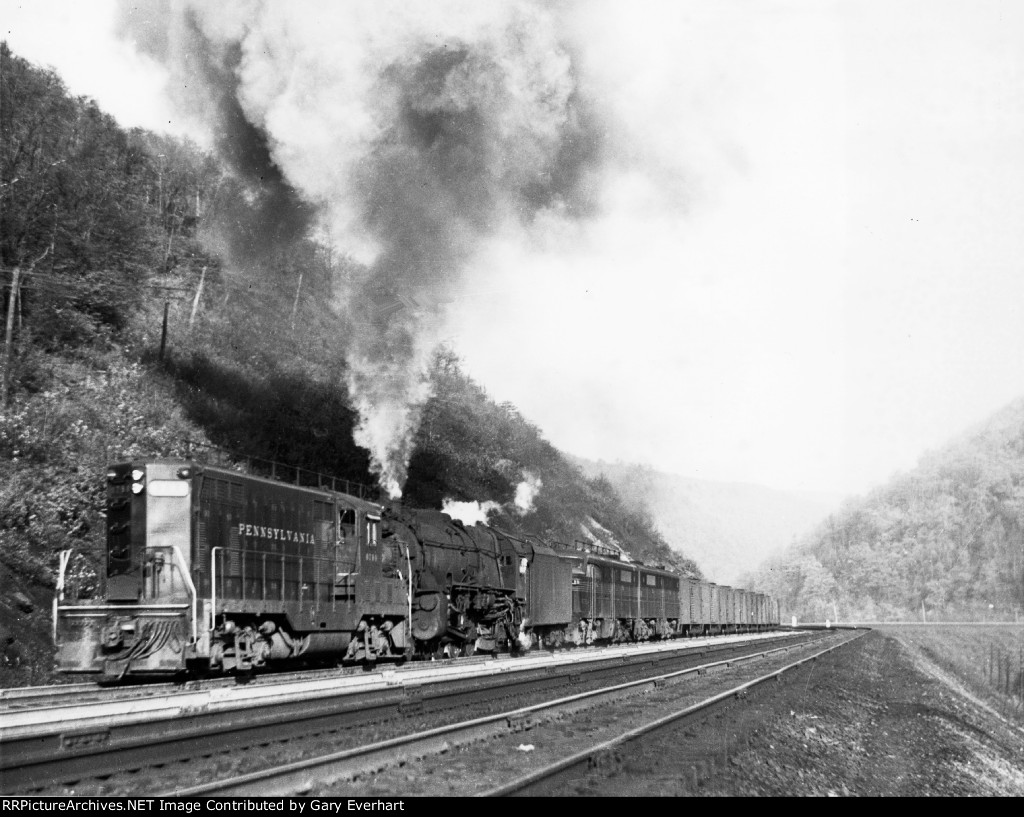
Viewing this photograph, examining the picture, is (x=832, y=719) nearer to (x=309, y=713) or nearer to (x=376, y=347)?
(x=309, y=713)

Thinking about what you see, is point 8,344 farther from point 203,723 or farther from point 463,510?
point 463,510

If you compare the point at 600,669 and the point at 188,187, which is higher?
the point at 188,187

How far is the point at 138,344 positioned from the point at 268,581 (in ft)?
65.8

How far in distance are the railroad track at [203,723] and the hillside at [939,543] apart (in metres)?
27.7

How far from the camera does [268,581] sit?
18.2m

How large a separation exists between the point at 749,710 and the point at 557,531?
148 ft

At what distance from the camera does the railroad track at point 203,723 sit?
31.3ft

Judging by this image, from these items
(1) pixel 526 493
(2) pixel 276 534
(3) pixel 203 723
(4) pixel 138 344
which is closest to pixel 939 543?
(1) pixel 526 493

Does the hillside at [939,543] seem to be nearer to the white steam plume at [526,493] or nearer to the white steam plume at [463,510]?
the white steam plume at [463,510]

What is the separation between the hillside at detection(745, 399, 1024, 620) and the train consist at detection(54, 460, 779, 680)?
22.7 m

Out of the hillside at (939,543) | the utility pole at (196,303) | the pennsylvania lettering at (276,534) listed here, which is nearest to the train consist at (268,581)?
the pennsylvania lettering at (276,534)
